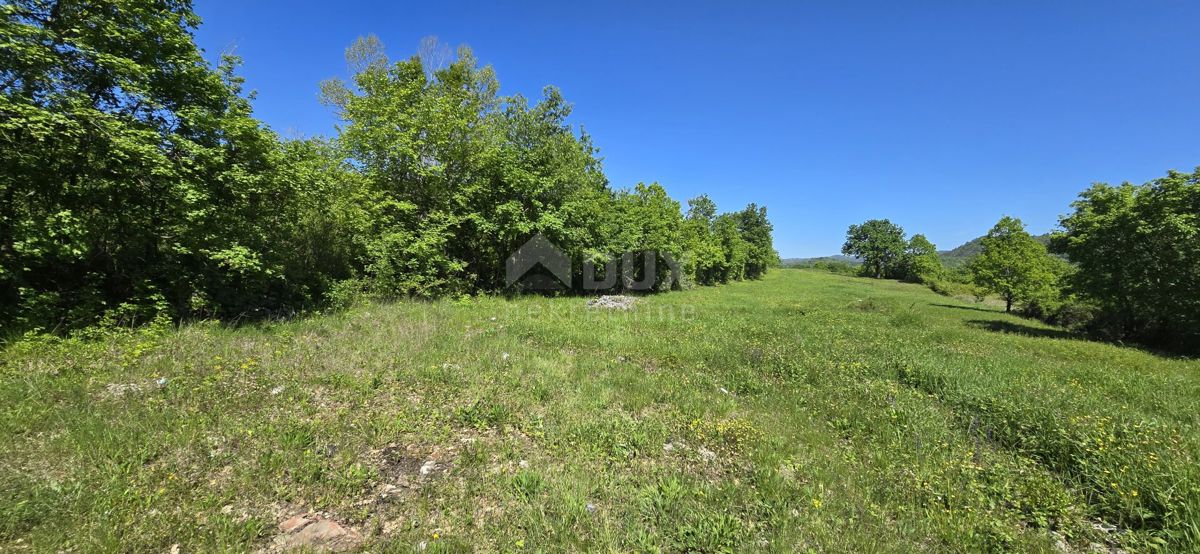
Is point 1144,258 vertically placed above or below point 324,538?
above

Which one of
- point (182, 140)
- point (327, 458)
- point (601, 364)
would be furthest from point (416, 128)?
point (327, 458)

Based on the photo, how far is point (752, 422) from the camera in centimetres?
592

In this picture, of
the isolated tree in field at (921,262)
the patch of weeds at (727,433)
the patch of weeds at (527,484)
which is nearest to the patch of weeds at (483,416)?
the patch of weeds at (527,484)

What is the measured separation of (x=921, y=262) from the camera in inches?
2616

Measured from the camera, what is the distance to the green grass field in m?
3.56

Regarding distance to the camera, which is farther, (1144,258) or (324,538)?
(1144,258)

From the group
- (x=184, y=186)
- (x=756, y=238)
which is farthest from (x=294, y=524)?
(x=756, y=238)

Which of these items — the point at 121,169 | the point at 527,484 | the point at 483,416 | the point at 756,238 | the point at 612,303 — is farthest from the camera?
the point at 756,238

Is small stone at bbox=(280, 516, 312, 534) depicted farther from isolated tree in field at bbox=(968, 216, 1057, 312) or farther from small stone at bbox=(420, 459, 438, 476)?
isolated tree in field at bbox=(968, 216, 1057, 312)

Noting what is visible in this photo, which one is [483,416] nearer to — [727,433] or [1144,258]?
[727,433]

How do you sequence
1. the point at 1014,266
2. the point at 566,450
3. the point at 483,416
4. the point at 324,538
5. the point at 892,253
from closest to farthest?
the point at 324,538 < the point at 566,450 < the point at 483,416 < the point at 1014,266 < the point at 892,253

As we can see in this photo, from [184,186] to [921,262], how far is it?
86.5m

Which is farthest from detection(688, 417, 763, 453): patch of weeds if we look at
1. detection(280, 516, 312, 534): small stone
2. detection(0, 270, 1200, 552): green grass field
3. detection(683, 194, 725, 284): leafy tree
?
detection(683, 194, 725, 284): leafy tree

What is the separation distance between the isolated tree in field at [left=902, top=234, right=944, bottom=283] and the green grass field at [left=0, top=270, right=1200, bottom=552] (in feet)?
225
